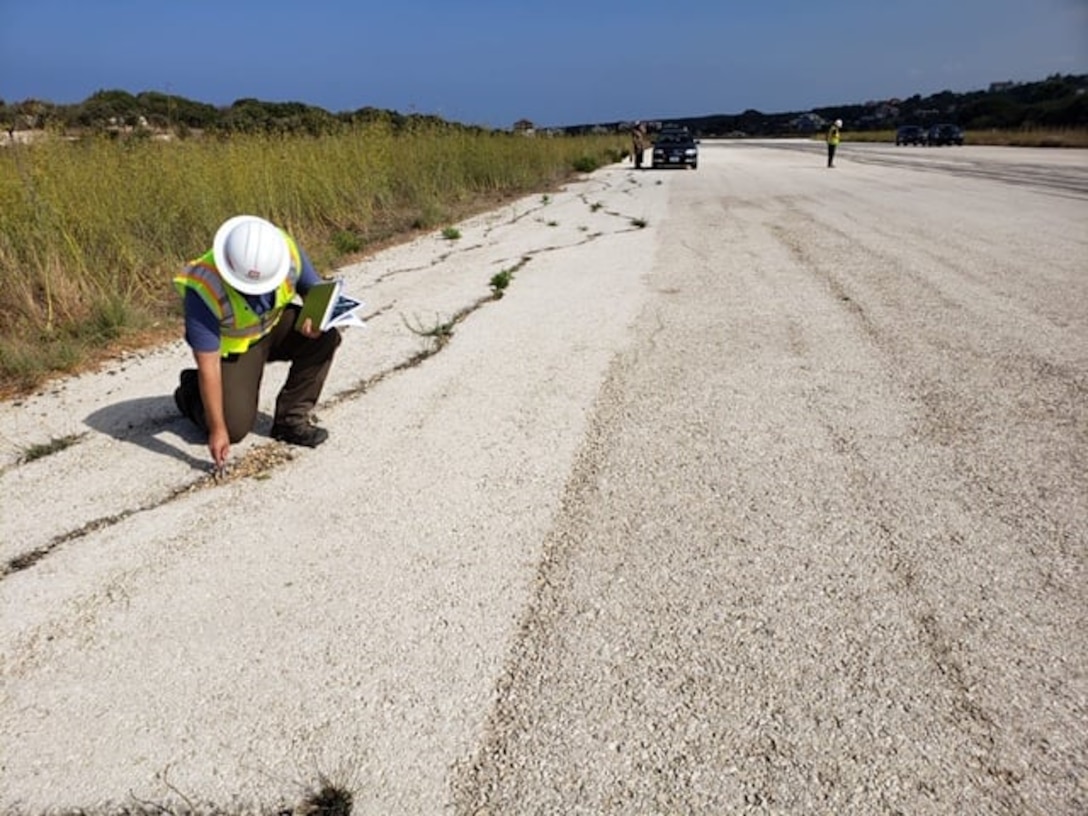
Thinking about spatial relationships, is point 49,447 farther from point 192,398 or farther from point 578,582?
point 578,582

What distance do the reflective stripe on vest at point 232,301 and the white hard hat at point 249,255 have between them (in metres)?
0.07

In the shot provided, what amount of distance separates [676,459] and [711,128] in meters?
104

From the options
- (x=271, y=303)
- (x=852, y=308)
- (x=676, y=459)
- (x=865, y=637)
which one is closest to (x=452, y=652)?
(x=865, y=637)

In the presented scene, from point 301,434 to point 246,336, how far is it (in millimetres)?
551

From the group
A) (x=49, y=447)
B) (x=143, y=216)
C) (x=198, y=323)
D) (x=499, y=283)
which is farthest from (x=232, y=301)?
(x=143, y=216)

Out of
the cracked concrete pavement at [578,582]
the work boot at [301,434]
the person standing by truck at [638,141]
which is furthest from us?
the person standing by truck at [638,141]

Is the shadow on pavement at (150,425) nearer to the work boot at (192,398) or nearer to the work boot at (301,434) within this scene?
the work boot at (192,398)

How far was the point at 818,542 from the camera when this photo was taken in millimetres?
2666

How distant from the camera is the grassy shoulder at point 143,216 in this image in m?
5.24

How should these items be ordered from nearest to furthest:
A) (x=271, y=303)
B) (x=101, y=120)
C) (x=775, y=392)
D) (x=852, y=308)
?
(x=271, y=303) → (x=775, y=392) → (x=852, y=308) → (x=101, y=120)

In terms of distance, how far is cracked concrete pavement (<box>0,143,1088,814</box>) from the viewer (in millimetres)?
1780

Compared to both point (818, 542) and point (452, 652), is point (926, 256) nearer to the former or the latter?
point (818, 542)

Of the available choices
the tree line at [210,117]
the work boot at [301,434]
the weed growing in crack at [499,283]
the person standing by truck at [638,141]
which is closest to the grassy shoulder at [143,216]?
the tree line at [210,117]

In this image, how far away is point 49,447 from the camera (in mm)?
3566
